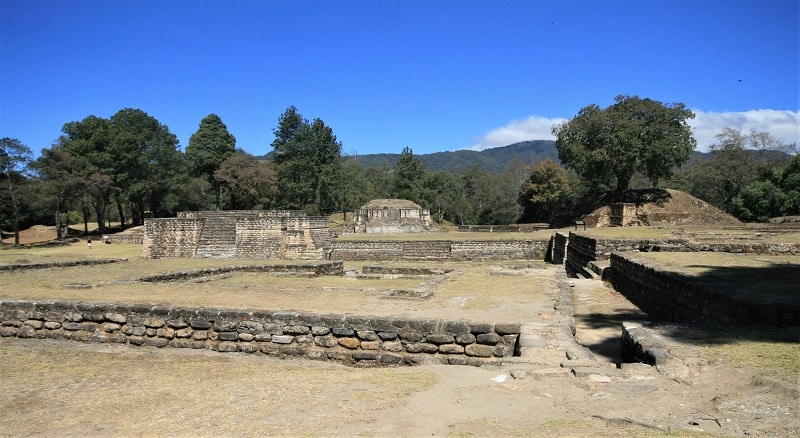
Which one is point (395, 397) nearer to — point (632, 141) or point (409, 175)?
point (632, 141)

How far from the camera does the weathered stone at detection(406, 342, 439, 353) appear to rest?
5.89 m

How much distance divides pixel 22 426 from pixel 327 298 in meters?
4.99

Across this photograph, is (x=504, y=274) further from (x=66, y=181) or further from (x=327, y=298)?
(x=66, y=181)

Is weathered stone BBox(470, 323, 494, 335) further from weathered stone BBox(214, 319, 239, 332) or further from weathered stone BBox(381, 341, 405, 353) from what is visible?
weathered stone BBox(214, 319, 239, 332)

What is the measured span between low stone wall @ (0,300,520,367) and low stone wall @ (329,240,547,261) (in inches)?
628

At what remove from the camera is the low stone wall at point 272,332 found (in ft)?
19.1

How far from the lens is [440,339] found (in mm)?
5848

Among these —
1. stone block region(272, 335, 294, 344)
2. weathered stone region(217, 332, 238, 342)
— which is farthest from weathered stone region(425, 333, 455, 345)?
weathered stone region(217, 332, 238, 342)

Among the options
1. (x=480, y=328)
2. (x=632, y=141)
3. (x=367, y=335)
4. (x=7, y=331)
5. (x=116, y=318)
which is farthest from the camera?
(x=632, y=141)

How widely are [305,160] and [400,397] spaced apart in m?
43.7

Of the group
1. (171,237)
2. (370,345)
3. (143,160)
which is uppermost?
(143,160)

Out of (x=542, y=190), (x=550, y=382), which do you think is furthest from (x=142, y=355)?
(x=542, y=190)

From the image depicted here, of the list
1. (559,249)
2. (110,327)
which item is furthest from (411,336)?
(559,249)

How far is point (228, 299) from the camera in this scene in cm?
865
